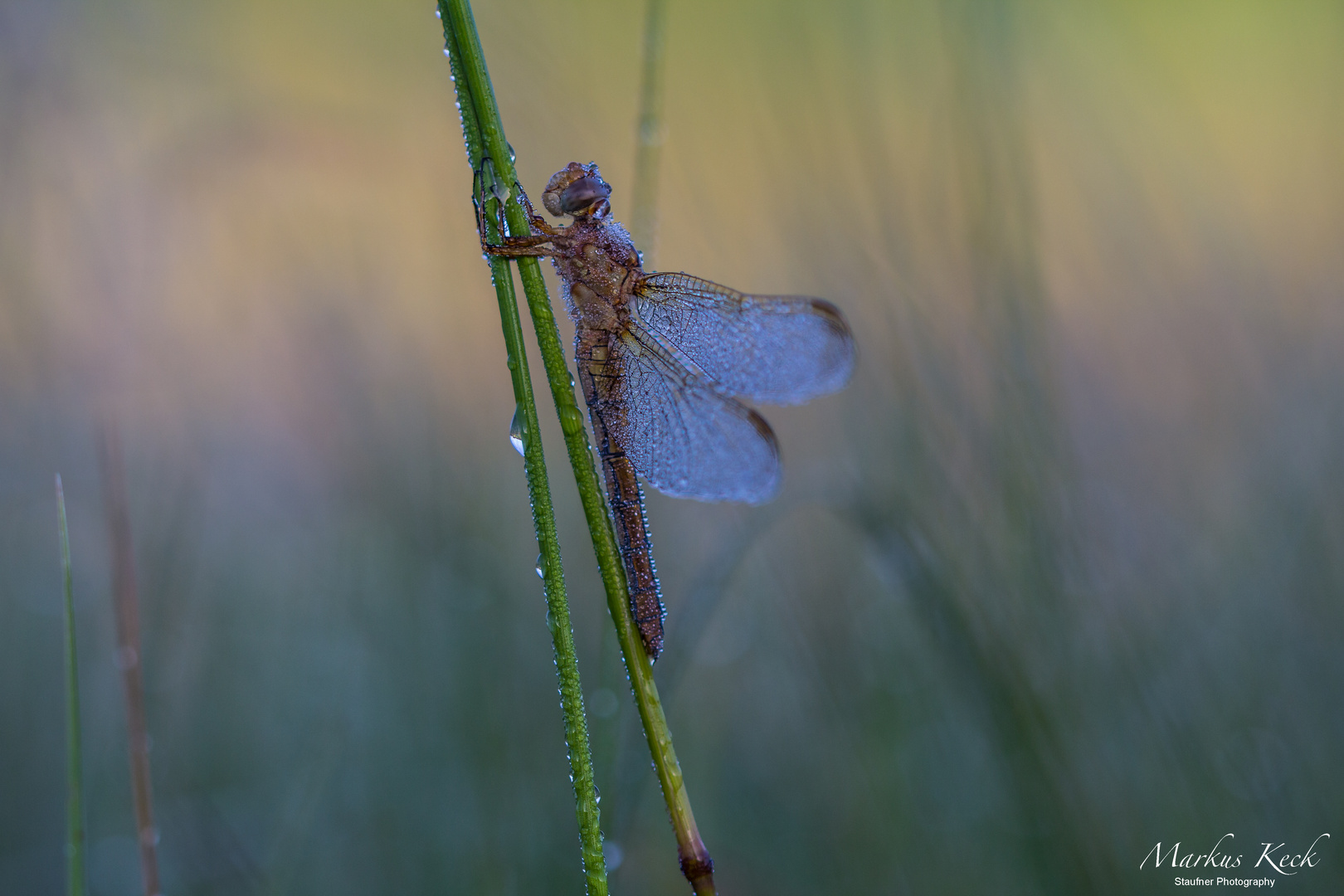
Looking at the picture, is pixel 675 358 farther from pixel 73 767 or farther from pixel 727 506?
pixel 727 506

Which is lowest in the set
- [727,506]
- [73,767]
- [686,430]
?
[727,506]

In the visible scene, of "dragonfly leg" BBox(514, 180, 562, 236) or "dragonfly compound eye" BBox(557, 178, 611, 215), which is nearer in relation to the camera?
"dragonfly leg" BBox(514, 180, 562, 236)

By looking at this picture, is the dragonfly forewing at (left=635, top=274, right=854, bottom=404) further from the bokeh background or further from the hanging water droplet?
the hanging water droplet

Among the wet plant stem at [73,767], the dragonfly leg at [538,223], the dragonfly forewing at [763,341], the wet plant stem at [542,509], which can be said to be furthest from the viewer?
the dragonfly forewing at [763,341]

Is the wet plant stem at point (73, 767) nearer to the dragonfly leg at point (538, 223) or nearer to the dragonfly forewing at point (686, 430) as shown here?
the dragonfly leg at point (538, 223)

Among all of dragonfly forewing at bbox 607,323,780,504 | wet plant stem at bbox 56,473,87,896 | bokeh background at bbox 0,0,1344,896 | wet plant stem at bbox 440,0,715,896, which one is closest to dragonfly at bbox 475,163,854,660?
dragonfly forewing at bbox 607,323,780,504

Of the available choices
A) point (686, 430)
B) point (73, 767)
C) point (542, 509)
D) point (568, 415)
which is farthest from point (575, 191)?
point (73, 767)

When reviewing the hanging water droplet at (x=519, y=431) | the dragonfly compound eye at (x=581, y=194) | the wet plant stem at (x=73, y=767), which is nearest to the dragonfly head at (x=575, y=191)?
the dragonfly compound eye at (x=581, y=194)
